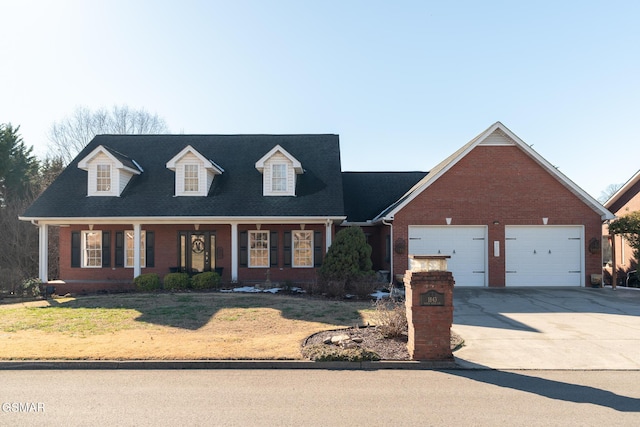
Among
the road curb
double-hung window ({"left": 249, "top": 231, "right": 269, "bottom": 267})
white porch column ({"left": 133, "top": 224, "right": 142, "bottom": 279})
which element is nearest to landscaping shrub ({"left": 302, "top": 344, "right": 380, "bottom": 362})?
the road curb

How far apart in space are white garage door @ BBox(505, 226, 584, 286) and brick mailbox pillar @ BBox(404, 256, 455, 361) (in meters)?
11.9

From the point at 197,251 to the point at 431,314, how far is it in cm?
1368

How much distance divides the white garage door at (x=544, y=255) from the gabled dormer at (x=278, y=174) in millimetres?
10305

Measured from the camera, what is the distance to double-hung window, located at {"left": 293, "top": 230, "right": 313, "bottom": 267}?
744 inches

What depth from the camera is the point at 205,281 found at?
1705cm

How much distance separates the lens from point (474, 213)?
58.5 ft

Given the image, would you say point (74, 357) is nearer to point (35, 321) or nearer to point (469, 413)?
point (35, 321)

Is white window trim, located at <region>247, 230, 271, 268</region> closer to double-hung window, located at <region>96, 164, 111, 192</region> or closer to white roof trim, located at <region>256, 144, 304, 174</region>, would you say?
white roof trim, located at <region>256, 144, 304, 174</region>

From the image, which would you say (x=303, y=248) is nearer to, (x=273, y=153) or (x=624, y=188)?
(x=273, y=153)

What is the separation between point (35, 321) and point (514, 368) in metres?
12.6

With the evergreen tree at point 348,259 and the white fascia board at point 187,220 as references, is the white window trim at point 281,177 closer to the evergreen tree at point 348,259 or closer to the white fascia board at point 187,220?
the white fascia board at point 187,220

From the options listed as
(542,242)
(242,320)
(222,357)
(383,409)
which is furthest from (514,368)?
(542,242)

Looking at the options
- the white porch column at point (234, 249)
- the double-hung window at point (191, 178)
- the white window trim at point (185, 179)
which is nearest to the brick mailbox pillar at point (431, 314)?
the white porch column at point (234, 249)

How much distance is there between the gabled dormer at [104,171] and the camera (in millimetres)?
18328
